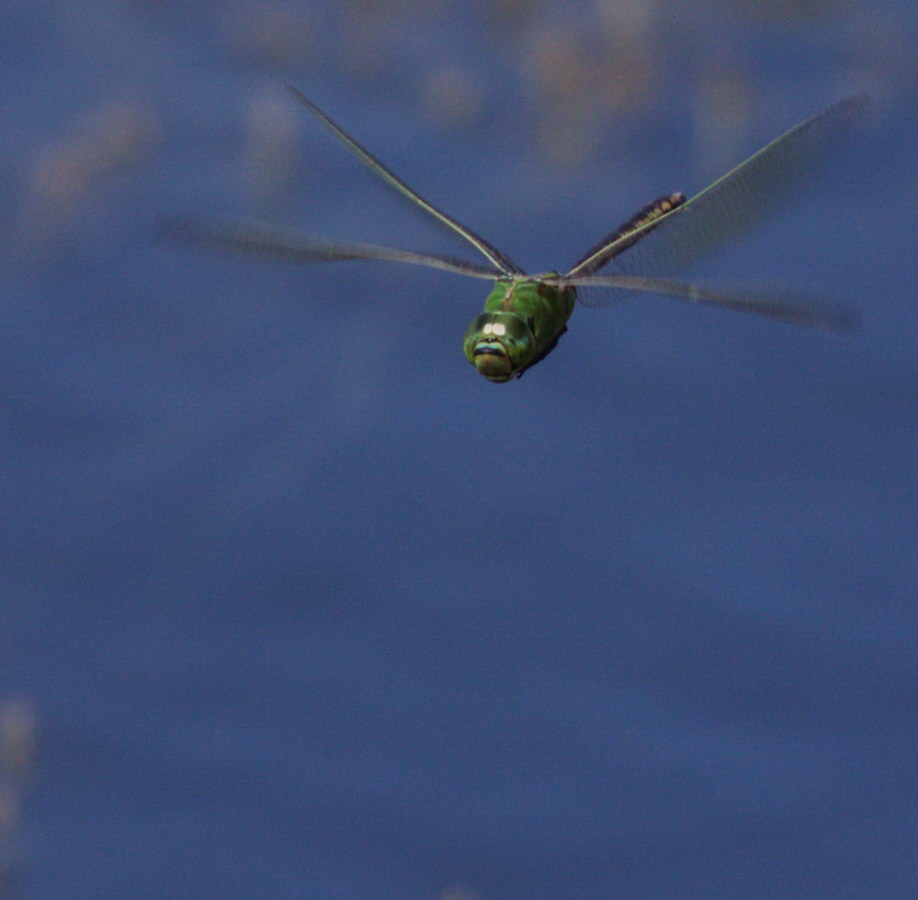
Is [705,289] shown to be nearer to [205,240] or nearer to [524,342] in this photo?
[524,342]

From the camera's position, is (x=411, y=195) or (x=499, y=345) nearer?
(x=499, y=345)

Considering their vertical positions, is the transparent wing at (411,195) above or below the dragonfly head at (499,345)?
above

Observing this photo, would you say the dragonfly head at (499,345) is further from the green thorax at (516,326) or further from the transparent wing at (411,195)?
the transparent wing at (411,195)

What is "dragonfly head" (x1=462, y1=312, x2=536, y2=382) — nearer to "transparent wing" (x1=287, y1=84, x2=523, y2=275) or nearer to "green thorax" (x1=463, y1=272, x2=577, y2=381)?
"green thorax" (x1=463, y1=272, x2=577, y2=381)

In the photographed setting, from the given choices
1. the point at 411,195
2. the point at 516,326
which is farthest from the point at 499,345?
the point at 411,195

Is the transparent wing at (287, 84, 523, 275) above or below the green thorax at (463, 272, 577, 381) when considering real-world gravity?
above

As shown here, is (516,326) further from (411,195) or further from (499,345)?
(411,195)

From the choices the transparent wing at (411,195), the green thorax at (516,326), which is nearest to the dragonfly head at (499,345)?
the green thorax at (516,326)

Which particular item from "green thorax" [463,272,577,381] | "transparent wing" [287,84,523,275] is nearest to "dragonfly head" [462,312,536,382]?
"green thorax" [463,272,577,381]
